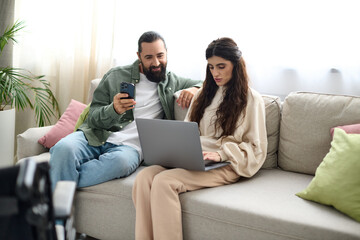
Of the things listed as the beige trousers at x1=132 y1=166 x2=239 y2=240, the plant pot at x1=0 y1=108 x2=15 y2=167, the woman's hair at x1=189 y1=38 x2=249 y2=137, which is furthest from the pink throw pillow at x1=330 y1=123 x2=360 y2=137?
the plant pot at x1=0 y1=108 x2=15 y2=167

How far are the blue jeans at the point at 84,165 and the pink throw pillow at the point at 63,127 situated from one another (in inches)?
13.1

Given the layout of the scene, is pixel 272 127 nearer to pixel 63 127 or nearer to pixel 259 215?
pixel 259 215

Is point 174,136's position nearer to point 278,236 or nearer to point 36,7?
point 278,236

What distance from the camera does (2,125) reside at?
2785 mm

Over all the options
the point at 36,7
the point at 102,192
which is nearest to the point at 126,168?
Result: the point at 102,192

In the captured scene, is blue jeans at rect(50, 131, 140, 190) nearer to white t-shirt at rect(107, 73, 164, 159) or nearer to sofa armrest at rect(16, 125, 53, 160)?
white t-shirt at rect(107, 73, 164, 159)

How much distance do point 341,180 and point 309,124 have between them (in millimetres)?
509

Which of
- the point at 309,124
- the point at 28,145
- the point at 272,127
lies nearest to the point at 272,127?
the point at 272,127

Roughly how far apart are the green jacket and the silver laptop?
350mm

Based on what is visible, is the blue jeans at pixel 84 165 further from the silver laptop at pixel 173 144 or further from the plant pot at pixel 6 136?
the plant pot at pixel 6 136

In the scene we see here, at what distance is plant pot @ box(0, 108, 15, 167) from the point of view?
9.16ft

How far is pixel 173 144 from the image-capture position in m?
1.75

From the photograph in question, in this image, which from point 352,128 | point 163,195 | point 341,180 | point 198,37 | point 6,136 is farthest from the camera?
point 6,136

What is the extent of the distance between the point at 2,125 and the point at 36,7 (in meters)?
1.12
